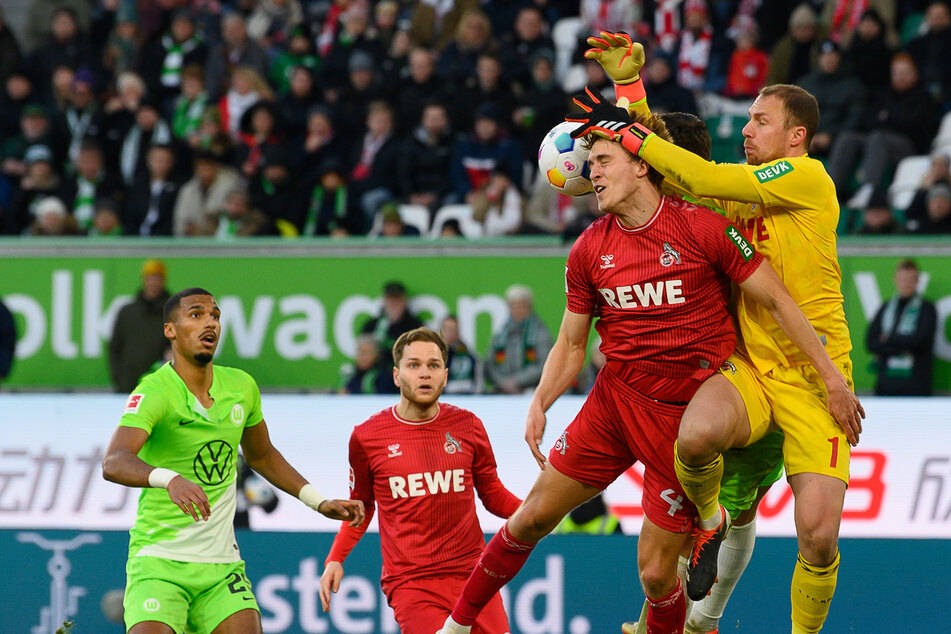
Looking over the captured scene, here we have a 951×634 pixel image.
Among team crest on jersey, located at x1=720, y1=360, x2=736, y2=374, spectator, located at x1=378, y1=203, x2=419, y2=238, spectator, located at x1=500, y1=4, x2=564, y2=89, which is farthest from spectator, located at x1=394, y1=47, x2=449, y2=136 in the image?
team crest on jersey, located at x1=720, y1=360, x2=736, y2=374

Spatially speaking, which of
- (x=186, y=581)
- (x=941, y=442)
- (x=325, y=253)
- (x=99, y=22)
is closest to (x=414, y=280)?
(x=325, y=253)

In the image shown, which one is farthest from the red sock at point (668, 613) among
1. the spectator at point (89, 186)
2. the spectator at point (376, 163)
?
the spectator at point (89, 186)

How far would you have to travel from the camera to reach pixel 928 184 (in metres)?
11.9

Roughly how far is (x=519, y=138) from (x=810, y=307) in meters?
7.79

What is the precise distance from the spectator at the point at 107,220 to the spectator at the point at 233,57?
2.56 metres

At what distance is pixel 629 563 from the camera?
→ 28.9ft

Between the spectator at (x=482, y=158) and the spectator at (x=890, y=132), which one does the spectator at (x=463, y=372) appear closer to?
the spectator at (x=482, y=158)

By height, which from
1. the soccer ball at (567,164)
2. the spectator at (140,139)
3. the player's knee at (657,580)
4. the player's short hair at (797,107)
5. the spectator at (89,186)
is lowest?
the player's knee at (657,580)

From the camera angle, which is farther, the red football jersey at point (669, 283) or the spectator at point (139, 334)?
the spectator at point (139, 334)

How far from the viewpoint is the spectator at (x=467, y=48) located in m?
14.4

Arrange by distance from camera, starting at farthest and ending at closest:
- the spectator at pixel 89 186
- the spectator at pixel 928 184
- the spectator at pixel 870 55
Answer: the spectator at pixel 89 186
the spectator at pixel 870 55
the spectator at pixel 928 184

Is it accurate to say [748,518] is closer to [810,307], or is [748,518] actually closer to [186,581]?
[810,307]

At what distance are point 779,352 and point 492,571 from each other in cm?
167

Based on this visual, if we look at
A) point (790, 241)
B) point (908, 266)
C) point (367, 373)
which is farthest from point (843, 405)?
point (367, 373)
